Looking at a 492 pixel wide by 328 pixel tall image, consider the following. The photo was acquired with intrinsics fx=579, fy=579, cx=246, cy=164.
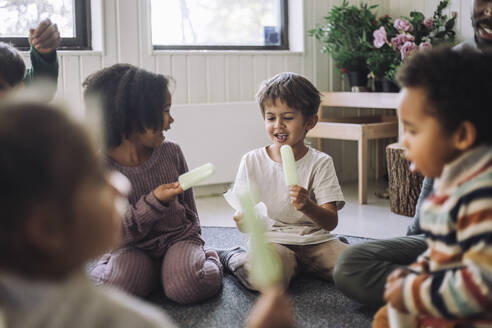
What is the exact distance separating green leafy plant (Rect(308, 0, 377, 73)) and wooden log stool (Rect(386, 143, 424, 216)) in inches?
30.1

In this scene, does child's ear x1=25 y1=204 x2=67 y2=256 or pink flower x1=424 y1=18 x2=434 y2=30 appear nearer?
child's ear x1=25 y1=204 x2=67 y2=256

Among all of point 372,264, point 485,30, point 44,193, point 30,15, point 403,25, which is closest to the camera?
point 44,193

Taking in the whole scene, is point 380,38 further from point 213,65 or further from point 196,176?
point 196,176

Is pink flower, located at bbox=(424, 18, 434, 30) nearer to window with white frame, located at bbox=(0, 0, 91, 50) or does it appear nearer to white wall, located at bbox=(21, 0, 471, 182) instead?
white wall, located at bbox=(21, 0, 471, 182)

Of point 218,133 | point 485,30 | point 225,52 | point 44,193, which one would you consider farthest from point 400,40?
point 44,193

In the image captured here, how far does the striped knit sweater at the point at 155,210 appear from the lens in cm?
156

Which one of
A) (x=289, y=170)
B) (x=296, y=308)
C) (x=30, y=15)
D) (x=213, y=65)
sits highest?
(x=30, y=15)

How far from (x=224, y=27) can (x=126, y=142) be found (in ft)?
6.07

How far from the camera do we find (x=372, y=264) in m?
1.41

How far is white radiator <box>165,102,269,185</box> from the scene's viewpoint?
304cm

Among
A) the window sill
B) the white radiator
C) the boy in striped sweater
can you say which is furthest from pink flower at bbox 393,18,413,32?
the boy in striped sweater

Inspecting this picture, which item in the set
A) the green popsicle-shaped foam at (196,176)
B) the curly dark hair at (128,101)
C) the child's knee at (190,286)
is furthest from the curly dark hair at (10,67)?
the child's knee at (190,286)

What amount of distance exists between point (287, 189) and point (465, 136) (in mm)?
861

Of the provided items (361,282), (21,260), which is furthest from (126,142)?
(21,260)
